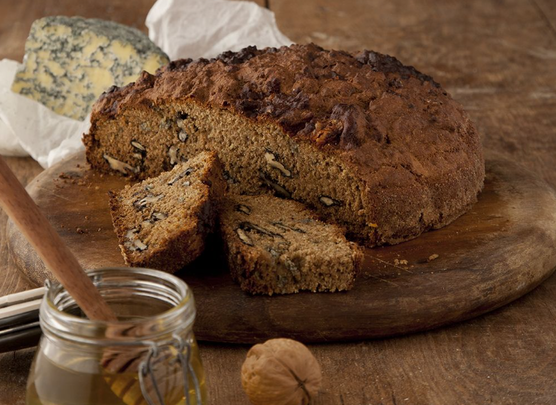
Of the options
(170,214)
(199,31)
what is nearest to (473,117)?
(199,31)

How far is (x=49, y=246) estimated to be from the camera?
236cm

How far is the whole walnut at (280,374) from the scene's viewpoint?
250 centimetres

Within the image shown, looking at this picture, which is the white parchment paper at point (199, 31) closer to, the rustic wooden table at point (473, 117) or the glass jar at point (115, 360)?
the rustic wooden table at point (473, 117)

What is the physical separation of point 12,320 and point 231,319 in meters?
0.75

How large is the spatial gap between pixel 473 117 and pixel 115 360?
386 centimetres

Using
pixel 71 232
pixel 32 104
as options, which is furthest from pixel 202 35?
pixel 71 232

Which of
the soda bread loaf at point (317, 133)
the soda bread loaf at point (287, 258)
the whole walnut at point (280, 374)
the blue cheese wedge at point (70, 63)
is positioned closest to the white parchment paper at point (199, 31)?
the blue cheese wedge at point (70, 63)

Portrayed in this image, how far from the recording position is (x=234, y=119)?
3.75m

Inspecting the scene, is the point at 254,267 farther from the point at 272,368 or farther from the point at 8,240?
the point at 8,240

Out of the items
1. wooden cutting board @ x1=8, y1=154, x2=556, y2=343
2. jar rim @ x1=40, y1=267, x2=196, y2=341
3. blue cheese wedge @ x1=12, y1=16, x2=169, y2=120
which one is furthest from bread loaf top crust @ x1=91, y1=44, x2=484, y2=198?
jar rim @ x1=40, y1=267, x2=196, y2=341

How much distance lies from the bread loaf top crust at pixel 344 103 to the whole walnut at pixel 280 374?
108cm

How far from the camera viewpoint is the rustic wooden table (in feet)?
9.14

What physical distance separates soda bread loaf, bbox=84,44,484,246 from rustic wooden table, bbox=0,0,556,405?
584 millimetres

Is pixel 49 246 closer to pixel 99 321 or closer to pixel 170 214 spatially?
pixel 99 321
